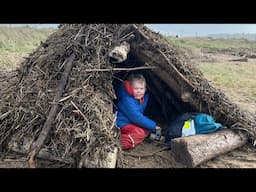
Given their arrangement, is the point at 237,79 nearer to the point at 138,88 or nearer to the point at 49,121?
the point at 138,88

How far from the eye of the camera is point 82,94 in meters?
5.57

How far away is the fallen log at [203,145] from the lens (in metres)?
5.32

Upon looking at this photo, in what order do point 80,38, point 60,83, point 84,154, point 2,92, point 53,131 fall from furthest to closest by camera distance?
point 2,92 < point 80,38 < point 60,83 < point 53,131 < point 84,154

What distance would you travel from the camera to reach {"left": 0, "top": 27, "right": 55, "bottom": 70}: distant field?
49.3 ft

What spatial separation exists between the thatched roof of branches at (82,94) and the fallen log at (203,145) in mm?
254

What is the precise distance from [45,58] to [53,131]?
1495mm

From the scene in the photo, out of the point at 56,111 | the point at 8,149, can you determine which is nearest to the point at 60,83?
the point at 56,111

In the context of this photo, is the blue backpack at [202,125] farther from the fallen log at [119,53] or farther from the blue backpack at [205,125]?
the fallen log at [119,53]

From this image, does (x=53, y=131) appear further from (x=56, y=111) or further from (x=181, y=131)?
(x=181, y=131)

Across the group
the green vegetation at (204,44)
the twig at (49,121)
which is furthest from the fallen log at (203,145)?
the green vegetation at (204,44)

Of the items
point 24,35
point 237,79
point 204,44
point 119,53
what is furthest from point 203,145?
point 204,44

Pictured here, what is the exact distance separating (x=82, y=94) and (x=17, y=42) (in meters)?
17.7

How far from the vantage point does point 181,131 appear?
6156mm

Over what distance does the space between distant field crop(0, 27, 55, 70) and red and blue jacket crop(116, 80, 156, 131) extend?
8.00 m
